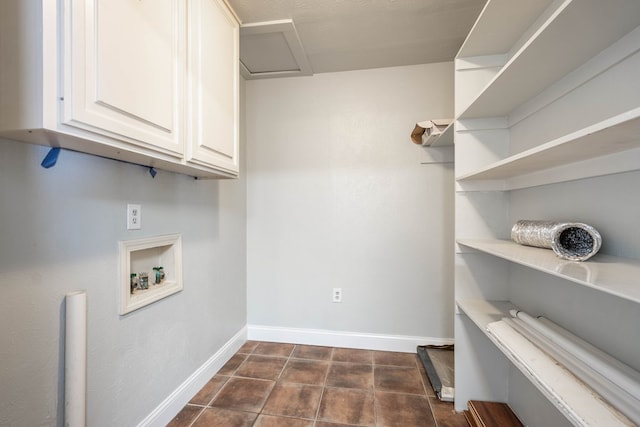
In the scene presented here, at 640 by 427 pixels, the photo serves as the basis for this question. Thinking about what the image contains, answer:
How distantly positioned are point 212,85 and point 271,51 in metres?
0.89

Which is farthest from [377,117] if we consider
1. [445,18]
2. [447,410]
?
[447,410]

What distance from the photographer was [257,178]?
247cm

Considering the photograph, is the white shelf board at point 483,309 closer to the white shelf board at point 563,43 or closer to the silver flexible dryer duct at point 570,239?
the silver flexible dryer duct at point 570,239

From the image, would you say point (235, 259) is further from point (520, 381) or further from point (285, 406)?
point (520, 381)

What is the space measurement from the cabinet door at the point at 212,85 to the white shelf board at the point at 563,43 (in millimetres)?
1338

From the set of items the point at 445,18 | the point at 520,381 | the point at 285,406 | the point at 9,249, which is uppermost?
the point at 445,18

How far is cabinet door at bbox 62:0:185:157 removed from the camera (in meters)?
0.73

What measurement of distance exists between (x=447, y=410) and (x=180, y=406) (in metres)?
1.59

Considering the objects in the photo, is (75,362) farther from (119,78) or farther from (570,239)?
(570,239)

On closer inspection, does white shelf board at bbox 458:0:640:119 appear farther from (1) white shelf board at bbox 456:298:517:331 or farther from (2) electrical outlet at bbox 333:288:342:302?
(2) electrical outlet at bbox 333:288:342:302

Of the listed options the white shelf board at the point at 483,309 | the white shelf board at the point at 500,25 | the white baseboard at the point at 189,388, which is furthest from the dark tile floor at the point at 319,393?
the white shelf board at the point at 500,25

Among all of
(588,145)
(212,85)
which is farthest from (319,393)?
(212,85)

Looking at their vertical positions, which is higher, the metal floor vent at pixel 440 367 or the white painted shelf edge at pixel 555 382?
the white painted shelf edge at pixel 555 382

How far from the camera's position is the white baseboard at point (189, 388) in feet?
4.54
